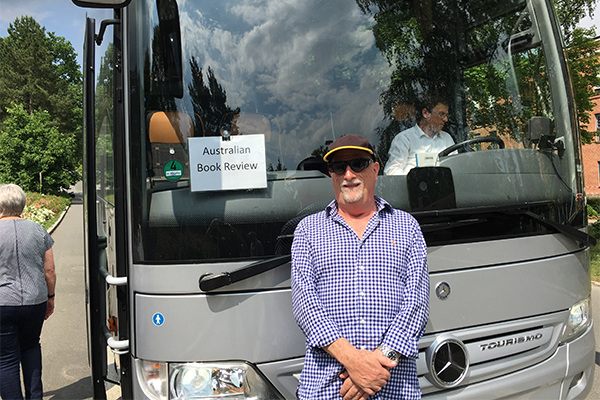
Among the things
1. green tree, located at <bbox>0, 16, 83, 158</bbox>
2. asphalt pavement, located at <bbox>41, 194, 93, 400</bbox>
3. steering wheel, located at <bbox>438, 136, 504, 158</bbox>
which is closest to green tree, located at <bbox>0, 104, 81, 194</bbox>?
asphalt pavement, located at <bbox>41, 194, 93, 400</bbox>

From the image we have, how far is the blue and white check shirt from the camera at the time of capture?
6.31 ft

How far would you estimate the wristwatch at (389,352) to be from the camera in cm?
188

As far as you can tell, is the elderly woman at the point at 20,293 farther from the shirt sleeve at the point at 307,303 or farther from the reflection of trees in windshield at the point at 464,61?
the reflection of trees in windshield at the point at 464,61

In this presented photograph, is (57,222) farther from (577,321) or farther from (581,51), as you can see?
(577,321)

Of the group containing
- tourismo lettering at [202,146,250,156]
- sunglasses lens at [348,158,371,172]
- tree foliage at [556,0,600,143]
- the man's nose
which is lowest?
the man's nose

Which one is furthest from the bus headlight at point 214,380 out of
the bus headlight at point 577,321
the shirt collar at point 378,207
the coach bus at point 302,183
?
the bus headlight at point 577,321

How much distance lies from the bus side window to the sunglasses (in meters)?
0.64

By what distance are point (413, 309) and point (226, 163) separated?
994 mm

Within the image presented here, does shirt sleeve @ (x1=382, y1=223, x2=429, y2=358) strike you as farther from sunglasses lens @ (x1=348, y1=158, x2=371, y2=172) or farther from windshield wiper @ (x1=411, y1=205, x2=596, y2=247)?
sunglasses lens @ (x1=348, y1=158, x2=371, y2=172)

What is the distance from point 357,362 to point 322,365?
0.56 ft

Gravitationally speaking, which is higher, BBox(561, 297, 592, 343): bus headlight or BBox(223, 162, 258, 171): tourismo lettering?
BBox(223, 162, 258, 171): tourismo lettering

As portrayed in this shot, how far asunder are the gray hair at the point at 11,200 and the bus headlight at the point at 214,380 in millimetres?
2482

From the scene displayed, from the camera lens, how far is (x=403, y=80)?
2.50m

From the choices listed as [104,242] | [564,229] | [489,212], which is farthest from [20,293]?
[564,229]
